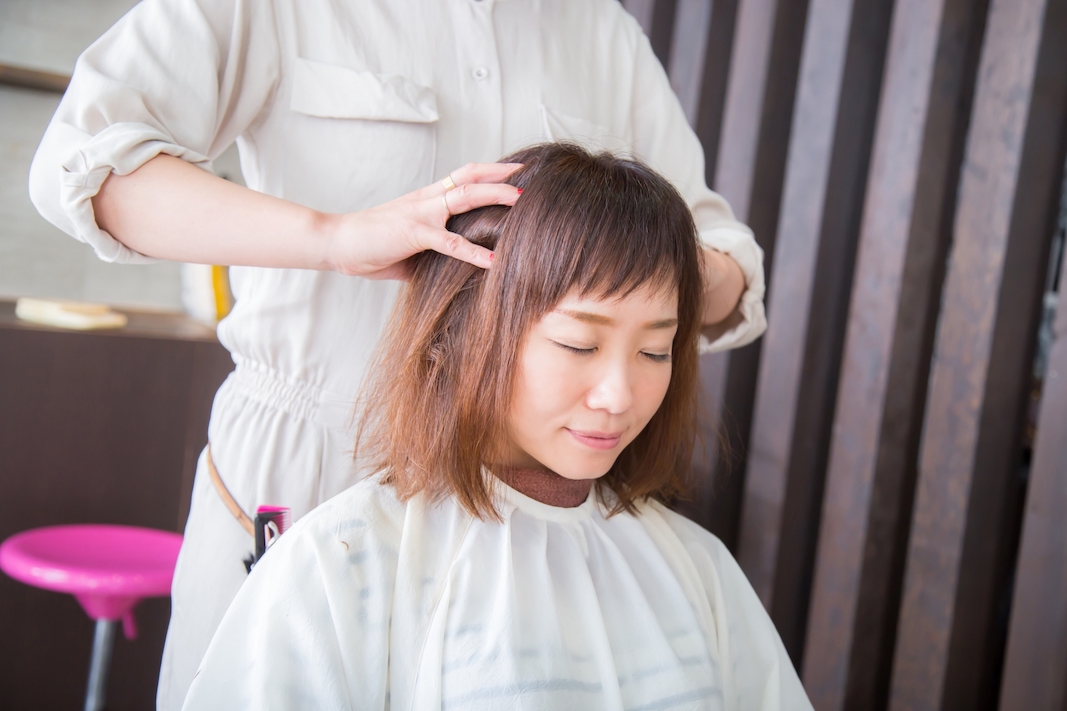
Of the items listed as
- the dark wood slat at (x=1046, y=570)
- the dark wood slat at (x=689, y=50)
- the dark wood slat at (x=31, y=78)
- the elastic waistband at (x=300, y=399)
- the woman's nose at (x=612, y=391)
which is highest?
the dark wood slat at (x=689, y=50)

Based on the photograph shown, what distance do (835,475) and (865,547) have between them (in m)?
0.16

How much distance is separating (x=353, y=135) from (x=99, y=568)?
1.47m

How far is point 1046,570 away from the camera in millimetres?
1503

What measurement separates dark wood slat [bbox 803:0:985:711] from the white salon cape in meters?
0.63

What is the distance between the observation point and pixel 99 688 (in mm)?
2061

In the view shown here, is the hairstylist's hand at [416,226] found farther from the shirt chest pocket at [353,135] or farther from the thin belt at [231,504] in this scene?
the thin belt at [231,504]

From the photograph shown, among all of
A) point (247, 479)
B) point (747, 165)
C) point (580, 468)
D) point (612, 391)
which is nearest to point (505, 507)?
point (580, 468)

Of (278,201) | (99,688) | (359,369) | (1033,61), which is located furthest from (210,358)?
(1033,61)

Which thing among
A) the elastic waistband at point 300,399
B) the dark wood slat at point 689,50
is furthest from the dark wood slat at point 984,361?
the elastic waistband at point 300,399

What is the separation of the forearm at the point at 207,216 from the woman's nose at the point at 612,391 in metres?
0.36

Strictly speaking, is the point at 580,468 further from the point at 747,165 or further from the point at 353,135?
the point at 747,165

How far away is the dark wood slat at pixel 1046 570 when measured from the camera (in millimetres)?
1475

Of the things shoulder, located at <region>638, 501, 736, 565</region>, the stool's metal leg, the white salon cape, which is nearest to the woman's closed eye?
the white salon cape

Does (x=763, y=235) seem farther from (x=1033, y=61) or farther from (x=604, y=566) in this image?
(x=604, y=566)
